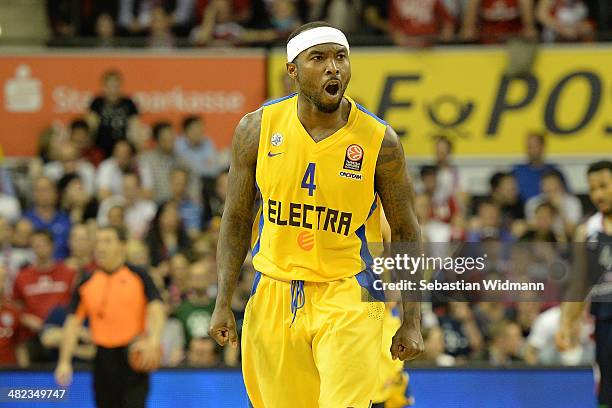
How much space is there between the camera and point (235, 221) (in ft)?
20.7

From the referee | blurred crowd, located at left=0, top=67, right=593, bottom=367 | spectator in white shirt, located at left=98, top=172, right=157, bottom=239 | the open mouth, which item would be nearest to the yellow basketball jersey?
the open mouth

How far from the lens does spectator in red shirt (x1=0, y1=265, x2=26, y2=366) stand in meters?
11.2

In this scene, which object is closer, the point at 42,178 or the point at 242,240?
the point at 242,240

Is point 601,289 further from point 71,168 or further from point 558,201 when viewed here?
point 71,168

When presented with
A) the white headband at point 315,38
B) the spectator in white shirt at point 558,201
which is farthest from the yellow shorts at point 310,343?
the spectator in white shirt at point 558,201

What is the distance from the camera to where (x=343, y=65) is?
5957 mm

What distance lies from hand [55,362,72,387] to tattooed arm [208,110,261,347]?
400 cm

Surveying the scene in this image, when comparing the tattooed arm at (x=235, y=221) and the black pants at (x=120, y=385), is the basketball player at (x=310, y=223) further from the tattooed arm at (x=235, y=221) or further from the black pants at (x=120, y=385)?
the black pants at (x=120, y=385)

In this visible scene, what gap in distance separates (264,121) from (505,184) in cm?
742

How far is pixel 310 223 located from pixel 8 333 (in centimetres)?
587

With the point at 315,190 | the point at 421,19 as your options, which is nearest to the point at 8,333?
the point at 315,190

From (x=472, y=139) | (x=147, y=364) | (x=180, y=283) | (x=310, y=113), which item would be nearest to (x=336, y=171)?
(x=310, y=113)

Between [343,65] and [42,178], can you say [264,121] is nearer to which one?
[343,65]

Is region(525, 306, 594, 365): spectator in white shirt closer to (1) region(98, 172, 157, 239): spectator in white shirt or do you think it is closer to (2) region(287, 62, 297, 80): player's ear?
(1) region(98, 172, 157, 239): spectator in white shirt
